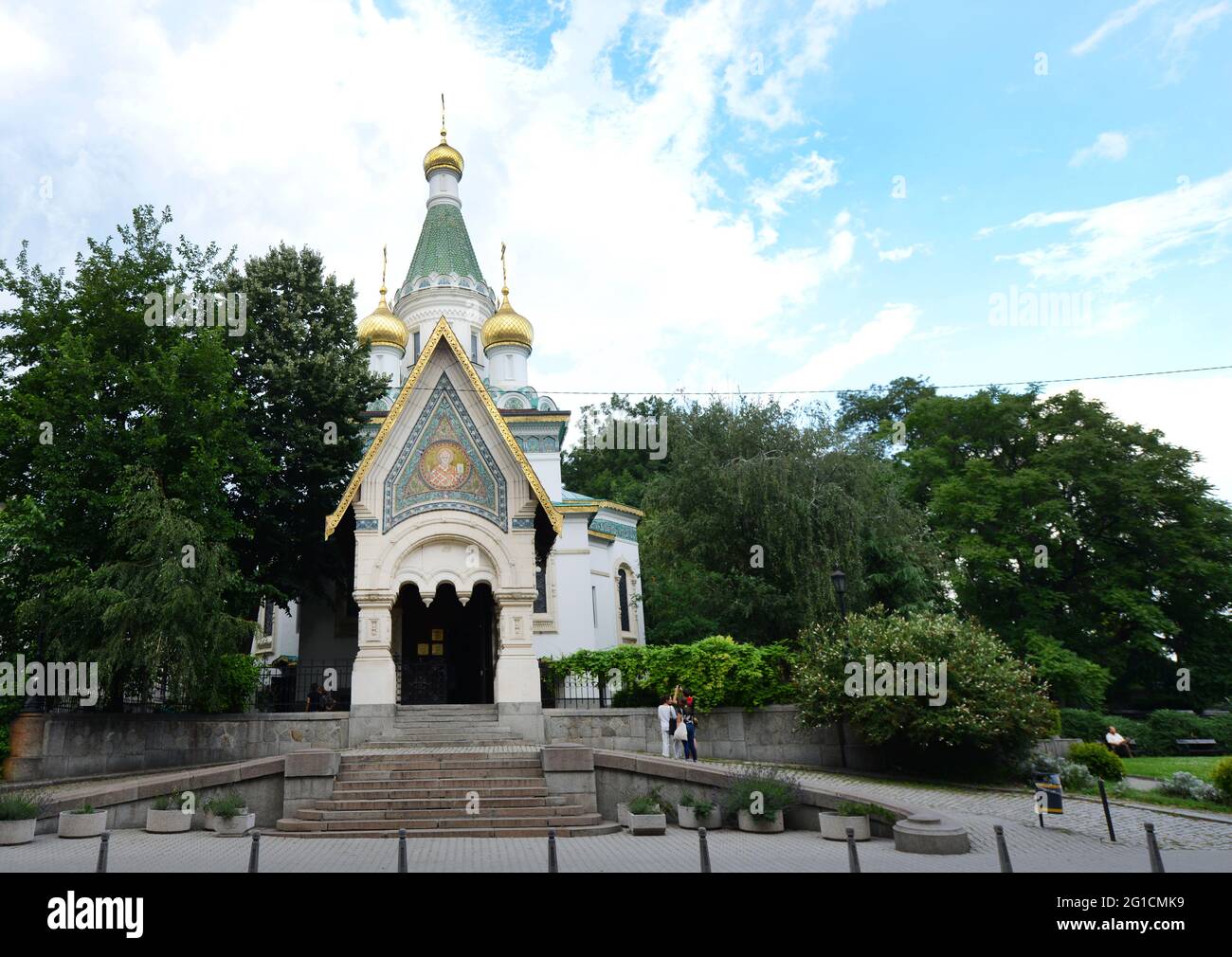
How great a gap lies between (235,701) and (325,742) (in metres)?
2.60

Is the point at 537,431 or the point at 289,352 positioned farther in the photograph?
the point at 537,431

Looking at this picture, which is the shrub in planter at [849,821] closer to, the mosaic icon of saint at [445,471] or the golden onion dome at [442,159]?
the mosaic icon of saint at [445,471]

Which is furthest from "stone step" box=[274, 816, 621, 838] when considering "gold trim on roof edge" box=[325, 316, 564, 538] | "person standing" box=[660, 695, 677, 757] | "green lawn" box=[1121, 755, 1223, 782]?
"green lawn" box=[1121, 755, 1223, 782]

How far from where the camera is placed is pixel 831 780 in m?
14.9

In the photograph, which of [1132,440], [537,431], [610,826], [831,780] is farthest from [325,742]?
[1132,440]

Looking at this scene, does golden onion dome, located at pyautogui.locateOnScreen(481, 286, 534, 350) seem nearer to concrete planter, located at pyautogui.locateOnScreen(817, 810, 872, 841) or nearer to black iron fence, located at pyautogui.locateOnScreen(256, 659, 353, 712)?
black iron fence, located at pyautogui.locateOnScreen(256, 659, 353, 712)

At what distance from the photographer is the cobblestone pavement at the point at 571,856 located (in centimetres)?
901

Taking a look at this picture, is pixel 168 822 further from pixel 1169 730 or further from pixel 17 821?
pixel 1169 730

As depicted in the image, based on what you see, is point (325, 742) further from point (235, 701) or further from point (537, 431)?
point (537, 431)

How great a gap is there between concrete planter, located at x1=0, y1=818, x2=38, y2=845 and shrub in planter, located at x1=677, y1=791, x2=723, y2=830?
910cm

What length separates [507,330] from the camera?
32375mm

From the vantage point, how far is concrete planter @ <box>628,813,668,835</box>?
1193cm

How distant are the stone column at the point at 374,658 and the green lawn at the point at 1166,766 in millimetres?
16292

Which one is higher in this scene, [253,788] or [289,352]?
[289,352]
